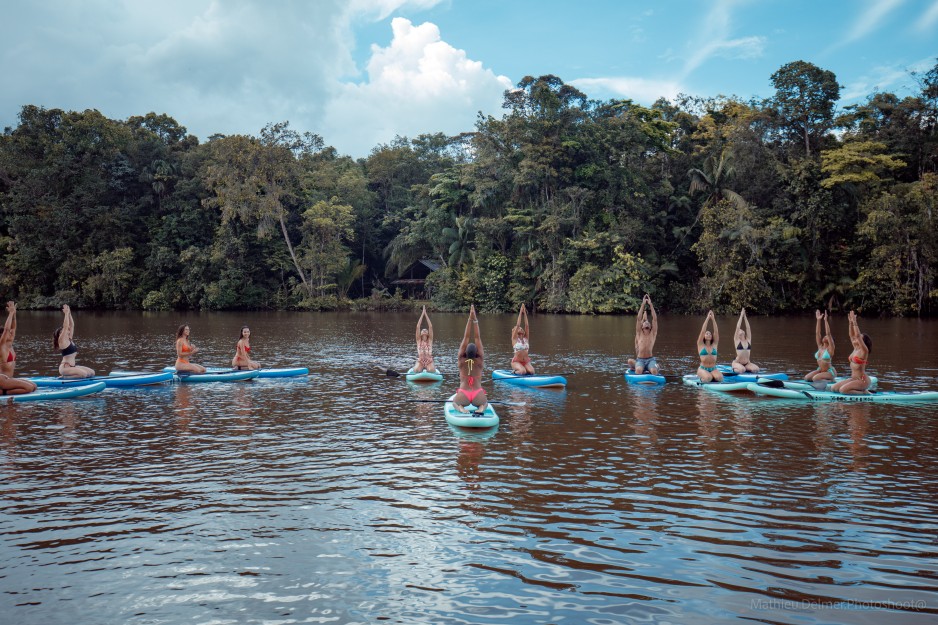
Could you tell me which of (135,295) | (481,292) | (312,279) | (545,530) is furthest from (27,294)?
(545,530)

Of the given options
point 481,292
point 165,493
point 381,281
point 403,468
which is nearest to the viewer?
point 165,493

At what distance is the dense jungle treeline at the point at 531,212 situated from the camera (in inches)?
1644

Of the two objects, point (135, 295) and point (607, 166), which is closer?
point (607, 166)

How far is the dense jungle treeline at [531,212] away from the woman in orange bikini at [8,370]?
36200mm

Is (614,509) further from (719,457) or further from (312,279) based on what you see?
(312,279)

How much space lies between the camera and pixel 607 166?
156 feet

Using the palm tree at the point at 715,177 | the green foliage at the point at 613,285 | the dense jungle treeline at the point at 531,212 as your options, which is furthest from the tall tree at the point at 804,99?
the green foliage at the point at 613,285

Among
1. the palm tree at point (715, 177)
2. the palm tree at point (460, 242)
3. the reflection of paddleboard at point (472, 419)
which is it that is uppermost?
the palm tree at point (715, 177)

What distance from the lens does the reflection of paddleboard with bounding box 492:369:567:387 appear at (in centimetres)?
1527

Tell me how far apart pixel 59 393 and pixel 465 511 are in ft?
35.0

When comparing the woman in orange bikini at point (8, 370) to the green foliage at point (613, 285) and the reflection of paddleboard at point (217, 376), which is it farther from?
the green foliage at point (613, 285)

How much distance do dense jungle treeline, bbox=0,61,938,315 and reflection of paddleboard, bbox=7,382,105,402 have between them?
35.3m

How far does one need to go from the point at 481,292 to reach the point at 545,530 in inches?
1773

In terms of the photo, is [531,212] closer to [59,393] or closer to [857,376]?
[857,376]
